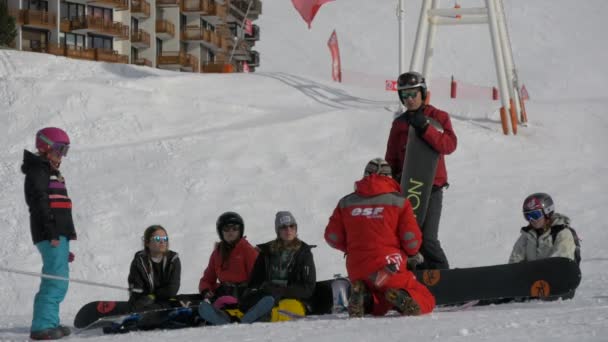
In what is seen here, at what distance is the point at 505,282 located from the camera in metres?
7.01

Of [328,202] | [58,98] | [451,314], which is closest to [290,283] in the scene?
[451,314]

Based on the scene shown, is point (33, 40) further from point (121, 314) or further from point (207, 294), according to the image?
point (121, 314)

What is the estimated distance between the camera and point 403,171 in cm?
724

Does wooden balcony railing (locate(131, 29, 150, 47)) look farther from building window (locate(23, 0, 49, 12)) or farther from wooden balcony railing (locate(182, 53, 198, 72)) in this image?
building window (locate(23, 0, 49, 12))

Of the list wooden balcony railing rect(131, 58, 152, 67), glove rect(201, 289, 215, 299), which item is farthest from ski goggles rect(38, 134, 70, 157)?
wooden balcony railing rect(131, 58, 152, 67)

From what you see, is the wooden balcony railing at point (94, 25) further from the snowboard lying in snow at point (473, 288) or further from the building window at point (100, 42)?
the snowboard lying in snow at point (473, 288)

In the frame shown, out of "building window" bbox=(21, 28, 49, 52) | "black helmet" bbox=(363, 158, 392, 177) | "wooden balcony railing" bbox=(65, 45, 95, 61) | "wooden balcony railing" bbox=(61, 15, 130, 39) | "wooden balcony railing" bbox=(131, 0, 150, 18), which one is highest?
"wooden balcony railing" bbox=(131, 0, 150, 18)

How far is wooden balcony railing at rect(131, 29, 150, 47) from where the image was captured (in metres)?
51.3

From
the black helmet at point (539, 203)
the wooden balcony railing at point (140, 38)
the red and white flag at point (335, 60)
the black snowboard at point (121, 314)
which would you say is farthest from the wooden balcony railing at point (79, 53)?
the black helmet at point (539, 203)

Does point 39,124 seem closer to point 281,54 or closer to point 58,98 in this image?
point 58,98

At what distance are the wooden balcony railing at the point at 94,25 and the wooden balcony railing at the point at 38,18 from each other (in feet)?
4.41

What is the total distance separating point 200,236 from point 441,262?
4.93 meters

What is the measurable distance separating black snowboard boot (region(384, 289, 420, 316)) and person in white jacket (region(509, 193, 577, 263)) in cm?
175

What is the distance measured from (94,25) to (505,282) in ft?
139
